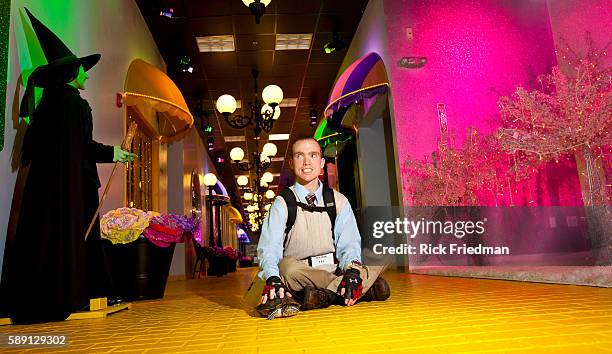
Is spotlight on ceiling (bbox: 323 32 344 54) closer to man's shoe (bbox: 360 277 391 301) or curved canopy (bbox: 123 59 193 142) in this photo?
curved canopy (bbox: 123 59 193 142)

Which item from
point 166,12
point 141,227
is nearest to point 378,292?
point 141,227

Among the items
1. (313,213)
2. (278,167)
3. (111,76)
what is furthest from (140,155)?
(278,167)

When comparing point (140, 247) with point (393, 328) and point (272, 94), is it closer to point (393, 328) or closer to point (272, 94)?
point (393, 328)

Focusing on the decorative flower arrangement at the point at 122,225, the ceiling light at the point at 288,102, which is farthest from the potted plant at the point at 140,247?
the ceiling light at the point at 288,102

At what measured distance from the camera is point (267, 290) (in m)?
2.38

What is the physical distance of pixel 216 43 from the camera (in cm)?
808

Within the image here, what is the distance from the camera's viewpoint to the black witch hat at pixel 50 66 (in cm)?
305

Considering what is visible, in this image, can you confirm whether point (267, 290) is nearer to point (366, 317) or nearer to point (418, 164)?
point (366, 317)

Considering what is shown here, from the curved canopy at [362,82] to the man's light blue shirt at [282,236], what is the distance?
3.99m

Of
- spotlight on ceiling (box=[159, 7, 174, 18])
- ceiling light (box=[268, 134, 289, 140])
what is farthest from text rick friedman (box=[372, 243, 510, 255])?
ceiling light (box=[268, 134, 289, 140])

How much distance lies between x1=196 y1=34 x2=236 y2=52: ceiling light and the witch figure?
4902mm

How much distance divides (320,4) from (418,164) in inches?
122

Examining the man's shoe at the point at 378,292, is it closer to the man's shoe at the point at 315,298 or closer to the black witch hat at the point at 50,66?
the man's shoe at the point at 315,298

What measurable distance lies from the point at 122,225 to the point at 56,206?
102 centimetres
